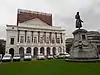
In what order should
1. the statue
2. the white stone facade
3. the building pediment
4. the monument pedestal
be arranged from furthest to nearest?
the building pediment, the white stone facade, the statue, the monument pedestal

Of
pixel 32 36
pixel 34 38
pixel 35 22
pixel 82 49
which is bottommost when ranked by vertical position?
pixel 82 49

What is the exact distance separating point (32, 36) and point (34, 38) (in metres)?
1.17

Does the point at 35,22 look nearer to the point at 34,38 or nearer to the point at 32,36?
the point at 32,36

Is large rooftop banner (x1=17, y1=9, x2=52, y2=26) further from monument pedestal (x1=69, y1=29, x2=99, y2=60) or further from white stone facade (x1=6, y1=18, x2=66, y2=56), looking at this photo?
monument pedestal (x1=69, y1=29, x2=99, y2=60)

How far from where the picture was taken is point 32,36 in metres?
50.1

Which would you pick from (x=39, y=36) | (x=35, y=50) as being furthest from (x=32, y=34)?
(x=35, y=50)

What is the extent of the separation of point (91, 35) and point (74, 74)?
61.9 metres

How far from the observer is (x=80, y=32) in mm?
18750

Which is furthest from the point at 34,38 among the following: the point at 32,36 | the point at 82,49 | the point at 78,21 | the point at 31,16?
the point at 82,49

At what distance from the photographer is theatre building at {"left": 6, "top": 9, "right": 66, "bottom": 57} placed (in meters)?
47.8

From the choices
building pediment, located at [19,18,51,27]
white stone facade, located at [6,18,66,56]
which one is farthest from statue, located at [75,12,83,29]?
building pediment, located at [19,18,51,27]

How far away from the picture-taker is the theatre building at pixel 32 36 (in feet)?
157

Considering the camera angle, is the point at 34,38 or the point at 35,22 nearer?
the point at 34,38

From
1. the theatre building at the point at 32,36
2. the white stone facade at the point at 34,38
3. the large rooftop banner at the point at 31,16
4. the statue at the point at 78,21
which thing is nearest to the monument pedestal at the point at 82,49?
the statue at the point at 78,21
